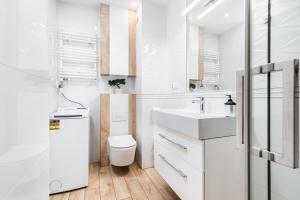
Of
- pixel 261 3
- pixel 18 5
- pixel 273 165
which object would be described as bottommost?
pixel 273 165

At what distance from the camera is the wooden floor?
166 cm

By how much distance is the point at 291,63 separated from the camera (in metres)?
0.48

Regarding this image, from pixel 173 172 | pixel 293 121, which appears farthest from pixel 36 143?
pixel 173 172

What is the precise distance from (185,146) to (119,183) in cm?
111

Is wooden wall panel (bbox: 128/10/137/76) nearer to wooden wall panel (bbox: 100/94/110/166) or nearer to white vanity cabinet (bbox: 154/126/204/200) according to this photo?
wooden wall panel (bbox: 100/94/110/166)

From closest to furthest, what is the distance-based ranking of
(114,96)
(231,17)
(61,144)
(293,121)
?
1. (293,121)
2. (231,17)
3. (61,144)
4. (114,96)

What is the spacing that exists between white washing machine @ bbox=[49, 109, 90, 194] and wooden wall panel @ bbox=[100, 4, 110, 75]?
0.95 m

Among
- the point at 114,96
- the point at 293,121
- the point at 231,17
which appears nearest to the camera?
the point at 293,121

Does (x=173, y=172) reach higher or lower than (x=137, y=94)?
lower

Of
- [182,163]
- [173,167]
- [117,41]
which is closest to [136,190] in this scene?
[173,167]

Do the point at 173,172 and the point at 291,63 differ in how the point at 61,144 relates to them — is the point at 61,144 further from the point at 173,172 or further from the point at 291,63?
the point at 291,63

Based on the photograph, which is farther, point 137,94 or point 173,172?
point 137,94

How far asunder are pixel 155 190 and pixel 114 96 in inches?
56.2

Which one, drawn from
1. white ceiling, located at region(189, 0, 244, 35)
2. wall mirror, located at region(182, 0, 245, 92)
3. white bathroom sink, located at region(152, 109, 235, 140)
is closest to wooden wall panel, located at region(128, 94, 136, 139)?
wall mirror, located at region(182, 0, 245, 92)
